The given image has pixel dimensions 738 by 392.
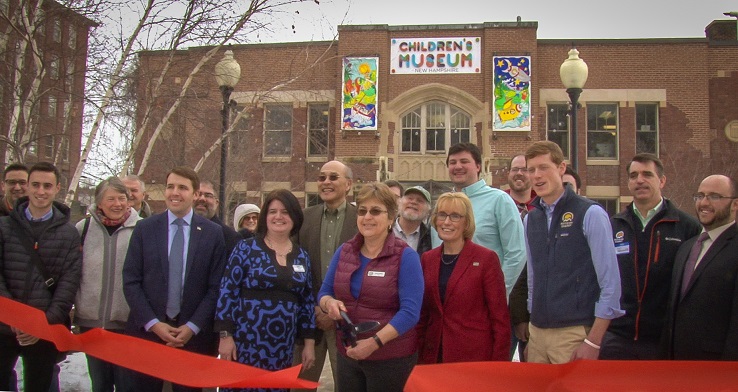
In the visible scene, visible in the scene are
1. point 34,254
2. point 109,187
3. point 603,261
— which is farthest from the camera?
point 109,187

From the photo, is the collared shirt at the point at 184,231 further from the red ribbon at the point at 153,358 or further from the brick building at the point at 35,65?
the brick building at the point at 35,65

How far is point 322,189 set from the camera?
17.0 ft

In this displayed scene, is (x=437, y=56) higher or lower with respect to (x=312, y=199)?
higher

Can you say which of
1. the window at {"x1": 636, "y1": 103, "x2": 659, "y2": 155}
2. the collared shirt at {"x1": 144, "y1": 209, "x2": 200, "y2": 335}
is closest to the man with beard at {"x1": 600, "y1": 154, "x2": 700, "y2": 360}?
the collared shirt at {"x1": 144, "y1": 209, "x2": 200, "y2": 335}

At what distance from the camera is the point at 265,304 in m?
4.23

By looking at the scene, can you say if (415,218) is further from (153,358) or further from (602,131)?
(602,131)

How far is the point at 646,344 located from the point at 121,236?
439 centimetres

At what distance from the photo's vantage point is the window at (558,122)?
21000mm

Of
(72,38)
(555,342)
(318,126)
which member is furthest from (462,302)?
(318,126)

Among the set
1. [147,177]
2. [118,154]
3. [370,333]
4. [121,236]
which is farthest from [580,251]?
[147,177]

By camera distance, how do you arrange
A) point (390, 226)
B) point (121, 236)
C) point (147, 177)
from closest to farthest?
point (390, 226) < point (121, 236) < point (147, 177)

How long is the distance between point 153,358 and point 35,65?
23.4 ft

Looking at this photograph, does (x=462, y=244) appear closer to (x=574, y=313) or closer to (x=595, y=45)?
(x=574, y=313)

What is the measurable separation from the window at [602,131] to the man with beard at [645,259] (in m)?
17.4
